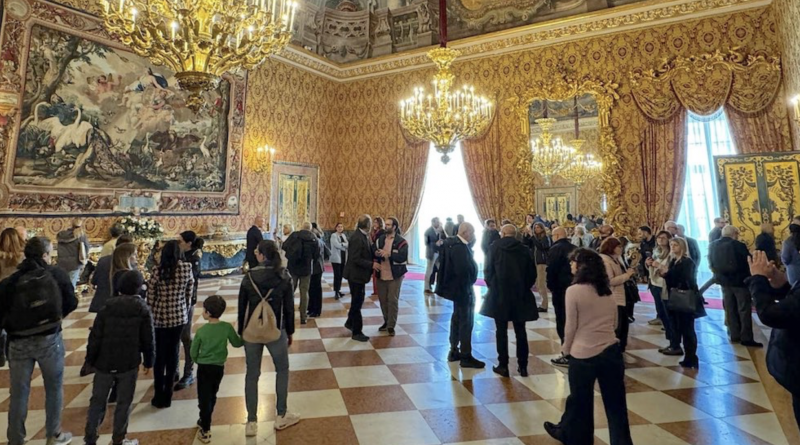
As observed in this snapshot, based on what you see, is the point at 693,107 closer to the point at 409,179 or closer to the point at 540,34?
the point at 540,34

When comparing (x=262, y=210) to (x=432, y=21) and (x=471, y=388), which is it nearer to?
(x=432, y=21)

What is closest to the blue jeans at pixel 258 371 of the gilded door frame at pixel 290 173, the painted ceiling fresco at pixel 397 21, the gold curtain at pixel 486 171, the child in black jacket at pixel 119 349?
the child in black jacket at pixel 119 349

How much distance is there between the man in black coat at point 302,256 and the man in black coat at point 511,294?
119 inches

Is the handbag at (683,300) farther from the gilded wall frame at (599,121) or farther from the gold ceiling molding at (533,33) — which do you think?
the gold ceiling molding at (533,33)

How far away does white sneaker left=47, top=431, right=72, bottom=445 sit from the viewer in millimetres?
2807

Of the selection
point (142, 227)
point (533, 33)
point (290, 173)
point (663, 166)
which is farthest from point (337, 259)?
point (533, 33)

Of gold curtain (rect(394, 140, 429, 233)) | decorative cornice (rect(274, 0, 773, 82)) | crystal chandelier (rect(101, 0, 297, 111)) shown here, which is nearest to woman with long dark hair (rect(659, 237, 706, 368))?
crystal chandelier (rect(101, 0, 297, 111))

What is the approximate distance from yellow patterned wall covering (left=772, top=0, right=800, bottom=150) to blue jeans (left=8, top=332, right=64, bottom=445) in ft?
33.8

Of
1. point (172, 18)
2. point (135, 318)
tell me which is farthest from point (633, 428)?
point (172, 18)

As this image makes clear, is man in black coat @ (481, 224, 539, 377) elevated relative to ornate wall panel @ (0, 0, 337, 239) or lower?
lower

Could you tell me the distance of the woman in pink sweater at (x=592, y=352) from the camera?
2527 millimetres

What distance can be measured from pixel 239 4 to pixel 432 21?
8.74m

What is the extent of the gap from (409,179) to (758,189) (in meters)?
8.52

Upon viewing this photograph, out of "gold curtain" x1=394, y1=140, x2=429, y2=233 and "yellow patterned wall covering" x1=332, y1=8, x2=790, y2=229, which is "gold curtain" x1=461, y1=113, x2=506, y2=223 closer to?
"yellow patterned wall covering" x1=332, y1=8, x2=790, y2=229
